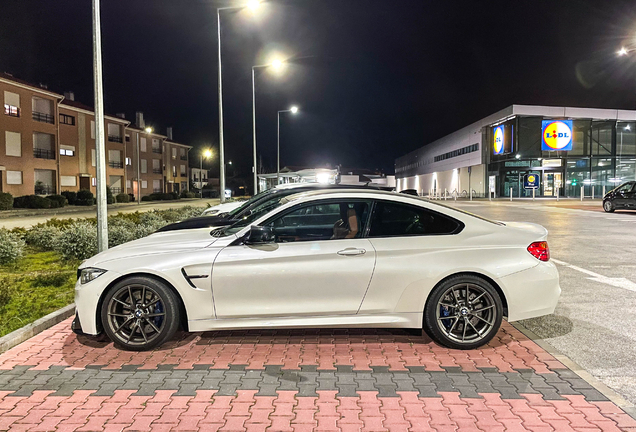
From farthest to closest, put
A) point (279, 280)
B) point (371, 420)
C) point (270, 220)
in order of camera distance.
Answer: point (270, 220) < point (279, 280) < point (371, 420)

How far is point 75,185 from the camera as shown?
148 ft

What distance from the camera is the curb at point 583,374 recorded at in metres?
3.53

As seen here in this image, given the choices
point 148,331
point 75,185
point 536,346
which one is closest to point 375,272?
point 536,346

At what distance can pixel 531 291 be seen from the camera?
4734mm

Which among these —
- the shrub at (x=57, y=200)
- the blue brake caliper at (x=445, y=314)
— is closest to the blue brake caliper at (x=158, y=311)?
the blue brake caliper at (x=445, y=314)

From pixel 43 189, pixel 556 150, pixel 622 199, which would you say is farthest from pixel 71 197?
pixel 556 150

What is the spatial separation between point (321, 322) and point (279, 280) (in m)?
0.57

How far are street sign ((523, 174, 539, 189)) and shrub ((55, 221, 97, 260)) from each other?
45.3m

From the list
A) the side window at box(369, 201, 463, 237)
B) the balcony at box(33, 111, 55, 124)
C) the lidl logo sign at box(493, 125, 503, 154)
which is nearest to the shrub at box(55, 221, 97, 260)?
the side window at box(369, 201, 463, 237)

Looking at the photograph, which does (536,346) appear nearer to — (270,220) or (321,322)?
(321,322)

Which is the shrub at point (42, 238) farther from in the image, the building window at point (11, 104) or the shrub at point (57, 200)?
the building window at point (11, 104)

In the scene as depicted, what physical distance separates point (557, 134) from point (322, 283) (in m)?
49.3

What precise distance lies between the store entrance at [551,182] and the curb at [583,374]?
4928cm

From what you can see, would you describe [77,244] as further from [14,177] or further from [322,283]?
[14,177]
